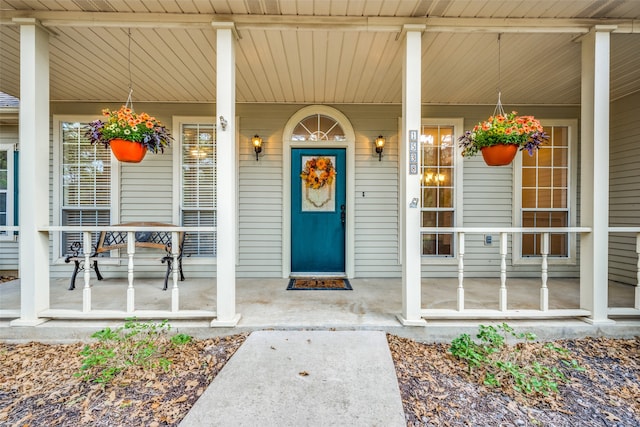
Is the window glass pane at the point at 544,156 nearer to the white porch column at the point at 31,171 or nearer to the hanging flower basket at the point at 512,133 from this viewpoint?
the hanging flower basket at the point at 512,133

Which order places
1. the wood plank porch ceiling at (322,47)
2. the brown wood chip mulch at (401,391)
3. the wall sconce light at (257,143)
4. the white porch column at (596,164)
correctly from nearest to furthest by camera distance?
1. the brown wood chip mulch at (401,391)
2. the wood plank porch ceiling at (322,47)
3. the white porch column at (596,164)
4. the wall sconce light at (257,143)

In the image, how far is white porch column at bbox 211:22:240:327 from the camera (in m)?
2.48

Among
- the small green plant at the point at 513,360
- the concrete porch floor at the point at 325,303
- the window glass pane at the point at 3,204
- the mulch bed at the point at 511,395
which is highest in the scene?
the window glass pane at the point at 3,204

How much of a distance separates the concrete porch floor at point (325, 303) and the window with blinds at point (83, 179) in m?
0.91

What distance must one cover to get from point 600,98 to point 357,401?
3.15 meters

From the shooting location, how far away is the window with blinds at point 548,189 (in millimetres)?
4406

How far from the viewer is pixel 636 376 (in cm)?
216

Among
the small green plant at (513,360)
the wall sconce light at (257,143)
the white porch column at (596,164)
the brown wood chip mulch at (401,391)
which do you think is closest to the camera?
the brown wood chip mulch at (401,391)

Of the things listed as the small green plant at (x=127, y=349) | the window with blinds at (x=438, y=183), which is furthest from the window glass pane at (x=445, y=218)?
the small green plant at (x=127, y=349)

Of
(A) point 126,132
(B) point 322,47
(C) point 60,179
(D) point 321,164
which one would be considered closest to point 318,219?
(D) point 321,164

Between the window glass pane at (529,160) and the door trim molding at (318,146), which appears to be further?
the window glass pane at (529,160)

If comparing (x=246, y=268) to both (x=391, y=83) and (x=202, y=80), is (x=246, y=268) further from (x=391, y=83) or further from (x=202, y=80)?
(x=391, y=83)

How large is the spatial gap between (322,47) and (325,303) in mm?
2572

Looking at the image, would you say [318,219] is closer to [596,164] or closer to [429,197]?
[429,197]
